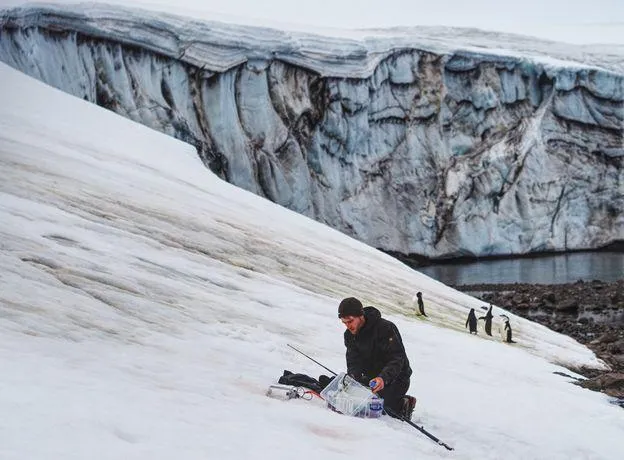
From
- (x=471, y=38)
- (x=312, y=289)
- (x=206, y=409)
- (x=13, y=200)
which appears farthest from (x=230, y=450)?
(x=471, y=38)

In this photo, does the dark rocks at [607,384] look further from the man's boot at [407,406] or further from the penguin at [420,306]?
the man's boot at [407,406]

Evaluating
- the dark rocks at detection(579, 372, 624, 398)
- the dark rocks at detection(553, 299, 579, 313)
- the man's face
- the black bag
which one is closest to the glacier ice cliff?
the dark rocks at detection(553, 299, 579, 313)

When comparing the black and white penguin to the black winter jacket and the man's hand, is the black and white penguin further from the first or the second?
the man's hand

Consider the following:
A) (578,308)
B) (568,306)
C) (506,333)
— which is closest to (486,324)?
(506,333)

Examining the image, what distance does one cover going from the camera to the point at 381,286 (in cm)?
1681

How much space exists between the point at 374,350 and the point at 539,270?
124 ft

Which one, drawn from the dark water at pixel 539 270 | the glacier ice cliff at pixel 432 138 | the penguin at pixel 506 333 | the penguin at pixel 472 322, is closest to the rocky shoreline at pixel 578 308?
the penguin at pixel 506 333

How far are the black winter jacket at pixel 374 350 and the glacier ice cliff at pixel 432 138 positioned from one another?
119ft

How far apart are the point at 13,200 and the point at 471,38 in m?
48.4

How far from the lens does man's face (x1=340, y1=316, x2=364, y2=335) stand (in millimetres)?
6047

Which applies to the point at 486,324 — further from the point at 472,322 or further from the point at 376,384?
the point at 376,384

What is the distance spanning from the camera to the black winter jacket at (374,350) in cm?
623

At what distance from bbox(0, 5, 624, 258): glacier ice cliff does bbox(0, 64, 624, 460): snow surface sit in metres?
25.2

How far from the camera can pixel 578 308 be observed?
93.6 ft
